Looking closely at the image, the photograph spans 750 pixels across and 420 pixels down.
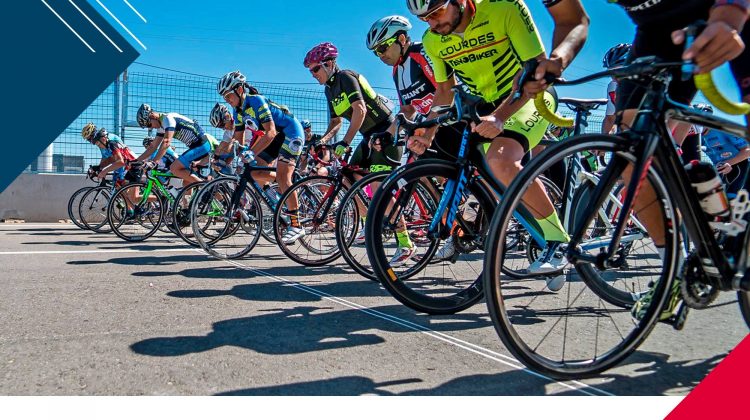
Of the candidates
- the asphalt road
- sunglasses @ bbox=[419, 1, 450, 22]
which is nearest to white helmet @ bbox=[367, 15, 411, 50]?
sunglasses @ bbox=[419, 1, 450, 22]

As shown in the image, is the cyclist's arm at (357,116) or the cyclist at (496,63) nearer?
the cyclist at (496,63)

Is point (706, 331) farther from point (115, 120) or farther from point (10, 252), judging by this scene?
point (115, 120)

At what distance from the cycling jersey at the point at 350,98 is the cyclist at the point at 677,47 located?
3126 mm

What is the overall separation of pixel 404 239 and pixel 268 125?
9.27 ft

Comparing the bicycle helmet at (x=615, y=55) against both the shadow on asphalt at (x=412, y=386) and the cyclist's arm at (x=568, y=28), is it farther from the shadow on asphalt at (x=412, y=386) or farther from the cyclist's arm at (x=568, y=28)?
the shadow on asphalt at (x=412, y=386)

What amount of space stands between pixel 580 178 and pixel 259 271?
99.1 inches

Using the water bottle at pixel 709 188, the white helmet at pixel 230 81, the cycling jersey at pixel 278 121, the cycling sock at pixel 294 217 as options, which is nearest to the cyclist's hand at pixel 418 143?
the water bottle at pixel 709 188

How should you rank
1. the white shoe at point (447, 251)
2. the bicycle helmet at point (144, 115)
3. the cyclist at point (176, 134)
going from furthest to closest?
the bicycle helmet at point (144, 115) → the cyclist at point (176, 134) → the white shoe at point (447, 251)

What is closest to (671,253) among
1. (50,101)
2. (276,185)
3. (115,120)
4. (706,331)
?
(706,331)

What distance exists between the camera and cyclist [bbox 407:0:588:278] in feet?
8.34

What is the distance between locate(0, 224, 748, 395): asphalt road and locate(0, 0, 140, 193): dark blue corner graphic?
986mm

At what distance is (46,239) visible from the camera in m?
7.07

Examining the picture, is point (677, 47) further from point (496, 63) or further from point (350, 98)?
point (350, 98)

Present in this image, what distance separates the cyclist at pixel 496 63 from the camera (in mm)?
2541
